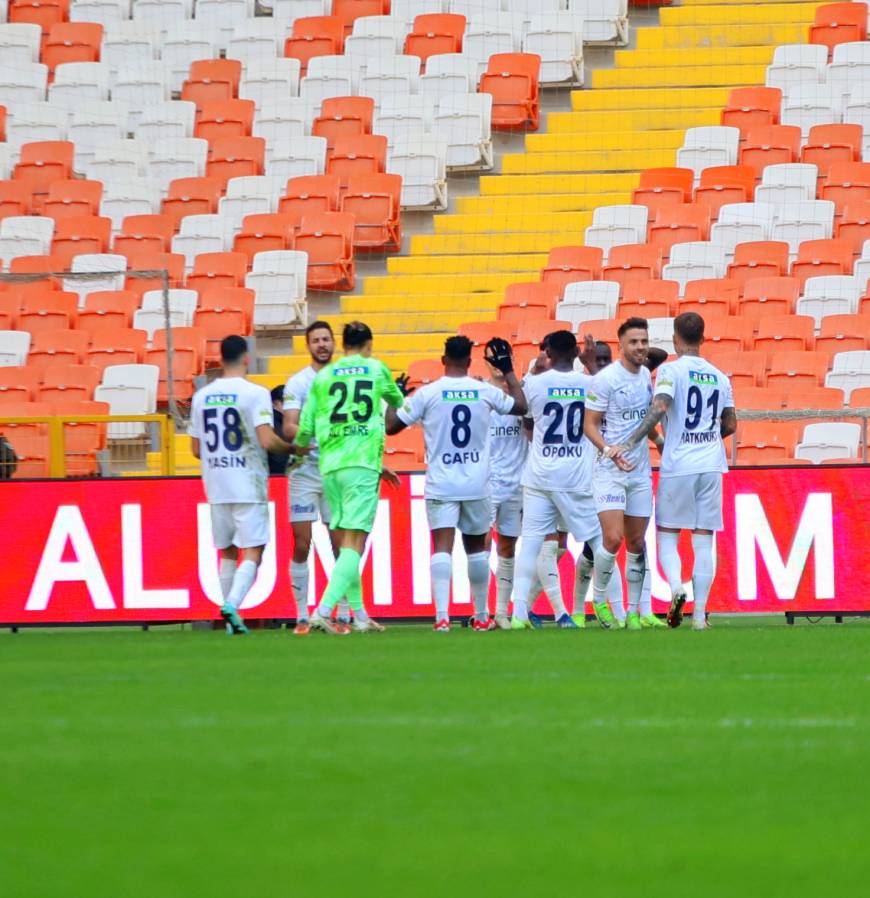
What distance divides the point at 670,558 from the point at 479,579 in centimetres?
128

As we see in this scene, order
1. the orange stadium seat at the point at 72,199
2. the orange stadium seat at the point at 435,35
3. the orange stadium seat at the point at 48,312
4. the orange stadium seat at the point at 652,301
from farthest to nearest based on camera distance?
the orange stadium seat at the point at 435,35 → the orange stadium seat at the point at 72,199 → the orange stadium seat at the point at 48,312 → the orange stadium seat at the point at 652,301

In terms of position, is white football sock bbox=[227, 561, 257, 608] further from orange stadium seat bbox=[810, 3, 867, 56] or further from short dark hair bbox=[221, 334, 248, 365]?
orange stadium seat bbox=[810, 3, 867, 56]

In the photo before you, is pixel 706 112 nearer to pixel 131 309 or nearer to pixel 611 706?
pixel 131 309

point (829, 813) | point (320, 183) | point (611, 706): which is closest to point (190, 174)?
point (320, 183)

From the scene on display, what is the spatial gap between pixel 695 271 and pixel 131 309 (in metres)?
6.19

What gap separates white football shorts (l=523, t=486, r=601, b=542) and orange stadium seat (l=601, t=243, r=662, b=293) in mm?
7832

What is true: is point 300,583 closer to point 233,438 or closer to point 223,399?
point 233,438

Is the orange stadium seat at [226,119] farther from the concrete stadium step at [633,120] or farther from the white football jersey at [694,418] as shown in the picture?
the white football jersey at [694,418]

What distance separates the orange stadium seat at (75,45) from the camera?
83.9 ft

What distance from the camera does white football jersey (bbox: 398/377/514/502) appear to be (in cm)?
1189

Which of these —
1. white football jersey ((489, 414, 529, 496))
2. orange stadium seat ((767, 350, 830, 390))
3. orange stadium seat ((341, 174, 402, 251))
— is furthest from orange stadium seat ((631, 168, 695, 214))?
white football jersey ((489, 414, 529, 496))

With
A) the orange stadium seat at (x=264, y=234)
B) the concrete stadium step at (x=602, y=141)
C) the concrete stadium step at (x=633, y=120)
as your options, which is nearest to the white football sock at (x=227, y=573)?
the orange stadium seat at (x=264, y=234)

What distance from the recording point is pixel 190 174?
75.9 ft

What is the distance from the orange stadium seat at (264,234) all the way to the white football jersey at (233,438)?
937 cm
